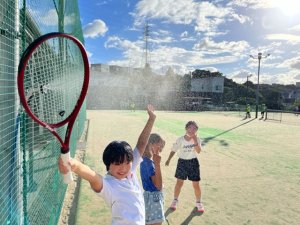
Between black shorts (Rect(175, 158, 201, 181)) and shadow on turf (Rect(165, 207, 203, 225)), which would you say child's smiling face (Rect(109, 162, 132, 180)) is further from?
black shorts (Rect(175, 158, 201, 181))

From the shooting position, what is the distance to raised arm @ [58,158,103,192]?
1.66 meters

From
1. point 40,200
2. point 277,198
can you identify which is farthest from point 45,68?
point 277,198

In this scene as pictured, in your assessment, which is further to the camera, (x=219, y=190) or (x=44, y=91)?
(x=219, y=190)

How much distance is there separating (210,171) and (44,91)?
562cm

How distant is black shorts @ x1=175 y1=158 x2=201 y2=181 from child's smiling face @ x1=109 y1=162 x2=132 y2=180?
3.35m

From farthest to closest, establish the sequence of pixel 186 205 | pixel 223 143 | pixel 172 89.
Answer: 1. pixel 172 89
2. pixel 223 143
3. pixel 186 205

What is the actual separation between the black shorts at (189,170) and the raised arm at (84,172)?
142 inches

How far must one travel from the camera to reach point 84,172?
2.08m

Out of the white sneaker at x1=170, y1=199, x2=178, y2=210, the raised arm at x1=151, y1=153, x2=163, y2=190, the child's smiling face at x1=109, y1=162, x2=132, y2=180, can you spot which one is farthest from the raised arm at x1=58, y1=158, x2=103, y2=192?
the white sneaker at x1=170, y1=199, x2=178, y2=210

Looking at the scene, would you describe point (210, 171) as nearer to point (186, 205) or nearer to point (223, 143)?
point (186, 205)

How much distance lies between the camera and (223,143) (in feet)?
46.4

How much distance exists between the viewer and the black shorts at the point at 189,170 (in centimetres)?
586

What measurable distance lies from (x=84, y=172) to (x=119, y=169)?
1.86ft

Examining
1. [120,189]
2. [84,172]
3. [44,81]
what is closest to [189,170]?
[44,81]
